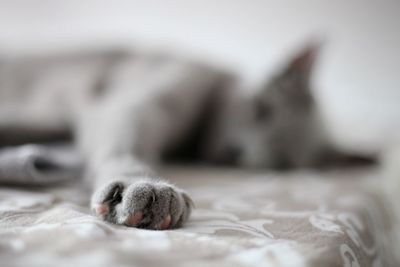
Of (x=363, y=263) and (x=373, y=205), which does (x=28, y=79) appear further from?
(x=363, y=263)

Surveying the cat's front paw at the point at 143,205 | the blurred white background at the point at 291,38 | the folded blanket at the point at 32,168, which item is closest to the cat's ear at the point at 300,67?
the blurred white background at the point at 291,38

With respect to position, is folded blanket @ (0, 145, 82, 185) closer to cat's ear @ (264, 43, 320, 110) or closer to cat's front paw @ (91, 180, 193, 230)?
cat's front paw @ (91, 180, 193, 230)

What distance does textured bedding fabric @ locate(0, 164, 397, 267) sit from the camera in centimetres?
42

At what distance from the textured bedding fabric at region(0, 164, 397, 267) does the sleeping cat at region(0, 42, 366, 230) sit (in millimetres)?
254

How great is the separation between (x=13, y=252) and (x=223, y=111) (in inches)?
38.8

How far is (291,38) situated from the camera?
1783 millimetres

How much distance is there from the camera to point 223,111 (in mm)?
1348

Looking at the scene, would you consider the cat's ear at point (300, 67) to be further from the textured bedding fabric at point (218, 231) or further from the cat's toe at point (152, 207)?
the cat's toe at point (152, 207)

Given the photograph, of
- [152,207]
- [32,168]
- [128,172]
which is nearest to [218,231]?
[152,207]

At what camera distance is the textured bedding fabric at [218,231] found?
418mm

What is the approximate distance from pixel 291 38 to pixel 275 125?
24.6 inches

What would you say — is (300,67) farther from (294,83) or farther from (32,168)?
(32,168)

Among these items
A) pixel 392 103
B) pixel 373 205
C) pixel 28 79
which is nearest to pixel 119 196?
pixel 373 205

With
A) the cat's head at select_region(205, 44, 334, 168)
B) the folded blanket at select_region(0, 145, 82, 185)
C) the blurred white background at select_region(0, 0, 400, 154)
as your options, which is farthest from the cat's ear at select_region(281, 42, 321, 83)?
the folded blanket at select_region(0, 145, 82, 185)
